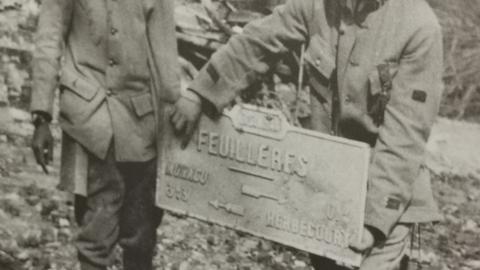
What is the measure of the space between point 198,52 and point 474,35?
102 cm

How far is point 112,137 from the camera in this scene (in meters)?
3.24

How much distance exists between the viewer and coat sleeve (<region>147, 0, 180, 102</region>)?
124 inches

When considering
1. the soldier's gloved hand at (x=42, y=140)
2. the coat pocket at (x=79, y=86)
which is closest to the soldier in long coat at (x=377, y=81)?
the coat pocket at (x=79, y=86)

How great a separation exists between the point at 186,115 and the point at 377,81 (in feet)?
2.55

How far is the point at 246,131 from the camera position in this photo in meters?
3.02

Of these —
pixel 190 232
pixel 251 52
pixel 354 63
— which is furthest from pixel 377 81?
pixel 190 232

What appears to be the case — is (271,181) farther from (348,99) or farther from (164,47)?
(164,47)

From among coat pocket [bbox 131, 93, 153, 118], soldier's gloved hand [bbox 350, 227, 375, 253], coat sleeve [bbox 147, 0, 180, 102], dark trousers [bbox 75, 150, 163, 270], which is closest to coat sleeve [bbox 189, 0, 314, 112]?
coat sleeve [bbox 147, 0, 180, 102]

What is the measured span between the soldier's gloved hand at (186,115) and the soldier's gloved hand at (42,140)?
18.9 inches

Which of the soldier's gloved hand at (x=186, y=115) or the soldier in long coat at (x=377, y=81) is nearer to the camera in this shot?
the soldier in long coat at (x=377, y=81)

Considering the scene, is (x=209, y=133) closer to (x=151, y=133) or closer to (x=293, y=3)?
(x=151, y=133)

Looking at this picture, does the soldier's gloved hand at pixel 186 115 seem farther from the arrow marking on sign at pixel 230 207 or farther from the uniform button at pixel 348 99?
the uniform button at pixel 348 99

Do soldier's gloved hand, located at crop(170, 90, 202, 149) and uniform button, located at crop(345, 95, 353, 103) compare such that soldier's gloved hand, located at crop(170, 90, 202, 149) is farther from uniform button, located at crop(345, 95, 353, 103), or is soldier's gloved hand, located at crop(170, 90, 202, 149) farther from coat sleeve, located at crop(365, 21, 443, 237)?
coat sleeve, located at crop(365, 21, 443, 237)

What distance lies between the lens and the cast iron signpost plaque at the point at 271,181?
9.26 feet
